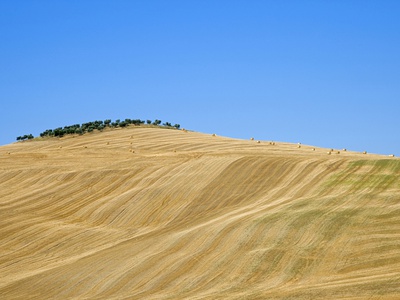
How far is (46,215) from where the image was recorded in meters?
47.8

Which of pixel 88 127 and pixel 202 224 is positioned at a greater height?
pixel 88 127

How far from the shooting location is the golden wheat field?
3294 centimetres

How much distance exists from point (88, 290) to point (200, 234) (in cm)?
729

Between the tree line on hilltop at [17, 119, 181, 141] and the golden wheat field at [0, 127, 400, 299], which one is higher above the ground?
the tree line on hilltop at [17, 119, 181, 141]

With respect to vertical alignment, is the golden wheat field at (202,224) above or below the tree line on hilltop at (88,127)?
below

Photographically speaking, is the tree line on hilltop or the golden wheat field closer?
the golden wheat field

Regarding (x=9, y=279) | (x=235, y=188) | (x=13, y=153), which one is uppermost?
(x=13, y=153)

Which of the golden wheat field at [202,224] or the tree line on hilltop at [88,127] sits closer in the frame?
the golden wheat field at [202,224]

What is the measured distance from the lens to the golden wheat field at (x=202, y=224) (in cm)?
3294

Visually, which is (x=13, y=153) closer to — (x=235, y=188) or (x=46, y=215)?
(x=46, y=215)

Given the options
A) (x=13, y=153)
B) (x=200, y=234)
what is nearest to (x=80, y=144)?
(x=13, y=153)

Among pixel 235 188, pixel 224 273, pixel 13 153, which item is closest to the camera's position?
pixel 224 273

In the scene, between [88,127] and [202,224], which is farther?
[88,127]

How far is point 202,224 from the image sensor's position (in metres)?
41.2
